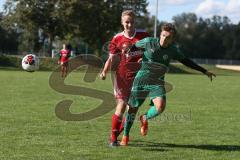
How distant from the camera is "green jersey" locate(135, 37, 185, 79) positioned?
7.66 meters

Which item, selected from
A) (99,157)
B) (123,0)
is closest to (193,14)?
(123,0)

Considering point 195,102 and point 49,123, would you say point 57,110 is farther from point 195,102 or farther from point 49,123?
point 195,102

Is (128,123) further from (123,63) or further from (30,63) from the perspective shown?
(30,63)

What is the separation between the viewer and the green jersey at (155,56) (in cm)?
766

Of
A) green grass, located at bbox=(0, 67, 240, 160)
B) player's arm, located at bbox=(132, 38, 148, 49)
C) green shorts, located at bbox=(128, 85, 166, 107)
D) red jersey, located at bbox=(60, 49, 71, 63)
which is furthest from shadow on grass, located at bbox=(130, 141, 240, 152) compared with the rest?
red jersey, located at bbox=(60, 49, 71, 63)

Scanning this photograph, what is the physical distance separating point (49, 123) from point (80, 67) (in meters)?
37.5

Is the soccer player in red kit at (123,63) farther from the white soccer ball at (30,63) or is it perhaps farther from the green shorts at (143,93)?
the white soccer ball at (30,63)

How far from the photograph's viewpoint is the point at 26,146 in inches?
297

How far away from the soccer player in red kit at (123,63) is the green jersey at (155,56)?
16cm

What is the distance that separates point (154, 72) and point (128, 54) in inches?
19.3

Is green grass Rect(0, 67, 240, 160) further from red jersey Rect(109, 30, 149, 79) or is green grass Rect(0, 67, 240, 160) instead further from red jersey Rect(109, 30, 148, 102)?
red jersey Rect(109, 30, 149, 79)

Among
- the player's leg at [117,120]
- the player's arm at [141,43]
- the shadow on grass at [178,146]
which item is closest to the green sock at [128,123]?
the player's leg at [117,120]

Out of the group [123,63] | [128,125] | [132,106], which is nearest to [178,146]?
[128,125]

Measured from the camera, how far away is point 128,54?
789 cm
